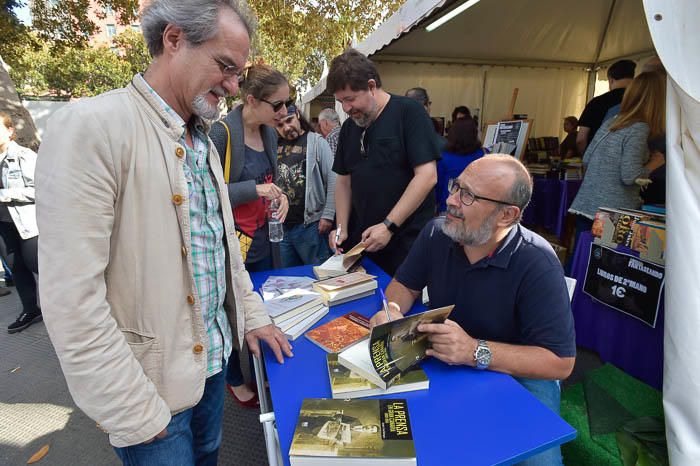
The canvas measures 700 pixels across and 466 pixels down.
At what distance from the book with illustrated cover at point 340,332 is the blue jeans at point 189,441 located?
381 millimetres

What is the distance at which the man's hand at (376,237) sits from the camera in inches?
85.2

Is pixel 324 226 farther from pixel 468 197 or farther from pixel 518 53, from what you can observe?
pixel 518 53

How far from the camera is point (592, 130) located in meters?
4.54

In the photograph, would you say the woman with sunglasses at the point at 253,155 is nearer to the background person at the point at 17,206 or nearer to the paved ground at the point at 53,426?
the paved ground at the point at 53,426

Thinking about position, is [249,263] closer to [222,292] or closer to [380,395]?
[222,292]

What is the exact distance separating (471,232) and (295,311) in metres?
0.82

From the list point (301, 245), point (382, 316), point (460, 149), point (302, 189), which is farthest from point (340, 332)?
point (460, 149)

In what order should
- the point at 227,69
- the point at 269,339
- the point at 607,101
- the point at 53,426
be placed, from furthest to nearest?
1. the point at 607,101
2. the point at 53,426
3. the point at 269,339
4. the point at 227,69

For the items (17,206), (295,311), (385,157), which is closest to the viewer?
(295,311)

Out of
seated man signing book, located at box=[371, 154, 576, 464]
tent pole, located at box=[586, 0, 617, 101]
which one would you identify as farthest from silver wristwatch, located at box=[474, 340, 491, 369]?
tent pole, located at box=[586, 0, 617, 101]

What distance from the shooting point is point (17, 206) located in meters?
3.42

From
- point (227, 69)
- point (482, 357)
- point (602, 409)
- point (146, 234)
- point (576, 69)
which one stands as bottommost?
point (602, 409)

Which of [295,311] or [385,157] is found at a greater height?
[385,157]

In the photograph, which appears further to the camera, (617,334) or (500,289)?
(617,334)
